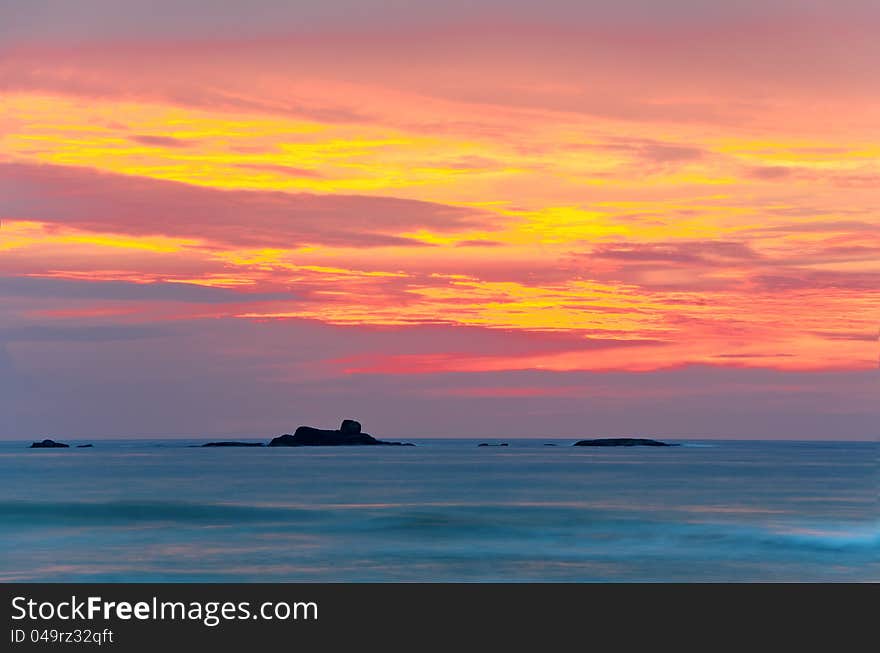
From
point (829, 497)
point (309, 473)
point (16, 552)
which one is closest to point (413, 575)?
point (16, 552)

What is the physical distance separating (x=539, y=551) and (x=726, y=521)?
16.1 meters

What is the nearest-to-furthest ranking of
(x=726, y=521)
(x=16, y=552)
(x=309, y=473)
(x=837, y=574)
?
(x=837, y=574), (x=16, y=552), (x=726, y=521), (x=309, y=473)

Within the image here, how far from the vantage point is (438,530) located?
5741 centimetres

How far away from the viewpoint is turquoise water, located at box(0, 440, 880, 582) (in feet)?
137

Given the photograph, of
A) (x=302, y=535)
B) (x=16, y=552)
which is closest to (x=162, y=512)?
(x=302, y=535)

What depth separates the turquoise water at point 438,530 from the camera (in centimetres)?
4172

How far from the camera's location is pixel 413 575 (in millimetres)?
41125

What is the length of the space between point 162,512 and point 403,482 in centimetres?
3407

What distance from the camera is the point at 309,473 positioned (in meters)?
118

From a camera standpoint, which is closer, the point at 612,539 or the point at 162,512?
the point at 612,539

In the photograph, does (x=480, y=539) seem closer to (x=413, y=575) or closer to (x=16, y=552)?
(x=413, y=575)
